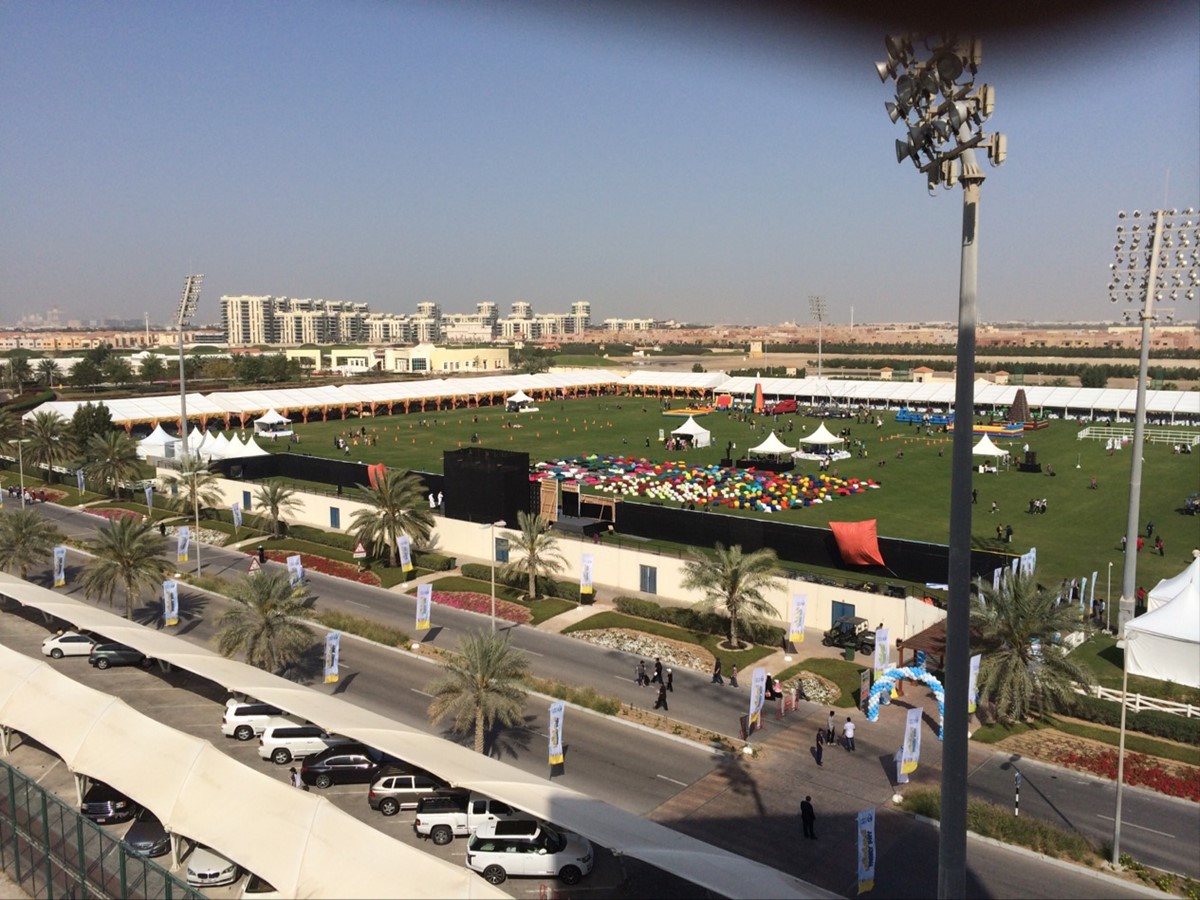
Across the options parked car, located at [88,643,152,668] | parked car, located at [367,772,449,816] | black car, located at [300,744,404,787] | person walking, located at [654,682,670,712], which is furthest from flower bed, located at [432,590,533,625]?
parked car, located at [367,772,449,816]

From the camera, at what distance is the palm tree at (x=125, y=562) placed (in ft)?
94.1

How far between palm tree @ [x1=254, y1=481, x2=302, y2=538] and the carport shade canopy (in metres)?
20.5

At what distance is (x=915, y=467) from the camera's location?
186ft

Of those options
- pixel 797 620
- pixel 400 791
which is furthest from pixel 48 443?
pixel 400 791

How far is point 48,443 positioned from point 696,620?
43.8 m

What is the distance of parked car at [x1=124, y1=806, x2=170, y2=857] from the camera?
1540 centimetres

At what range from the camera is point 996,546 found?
3753 centimetres

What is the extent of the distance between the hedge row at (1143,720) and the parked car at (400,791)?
580 inches

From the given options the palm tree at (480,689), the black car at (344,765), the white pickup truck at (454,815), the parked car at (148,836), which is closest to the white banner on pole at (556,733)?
the palm tree at (480,689)

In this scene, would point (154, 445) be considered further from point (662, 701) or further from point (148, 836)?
point (148, 836)

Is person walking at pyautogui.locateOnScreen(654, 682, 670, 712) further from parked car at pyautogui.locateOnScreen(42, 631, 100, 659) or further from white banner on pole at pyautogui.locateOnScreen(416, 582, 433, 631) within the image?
parked car at pyautogui.locateOnScreen(42, 631, 100, 659)

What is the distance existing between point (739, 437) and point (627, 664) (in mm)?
46182

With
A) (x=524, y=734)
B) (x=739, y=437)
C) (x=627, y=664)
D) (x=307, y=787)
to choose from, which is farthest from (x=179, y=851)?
(x=739, y=437)

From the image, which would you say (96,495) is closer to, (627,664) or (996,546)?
(627,664)
